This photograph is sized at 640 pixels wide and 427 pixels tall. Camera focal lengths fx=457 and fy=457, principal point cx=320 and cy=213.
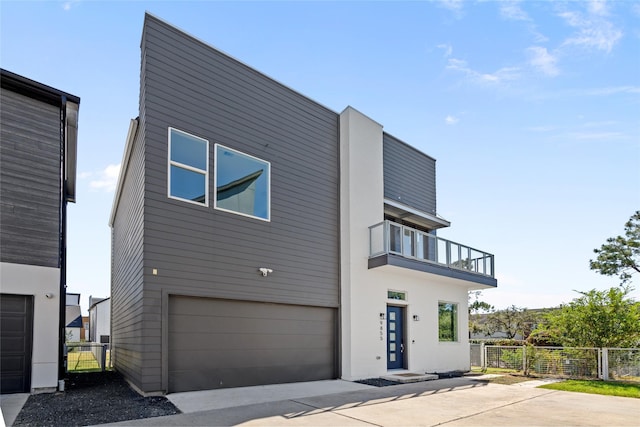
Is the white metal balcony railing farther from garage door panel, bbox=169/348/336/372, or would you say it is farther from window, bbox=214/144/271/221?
window, bbox=214/144/271/221

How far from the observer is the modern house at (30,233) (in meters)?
8.32

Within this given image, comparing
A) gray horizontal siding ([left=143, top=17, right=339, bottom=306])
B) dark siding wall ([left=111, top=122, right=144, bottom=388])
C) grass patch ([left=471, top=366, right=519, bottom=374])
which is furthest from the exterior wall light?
grass patch ([left=471, top=366, right=519, bottom=374])

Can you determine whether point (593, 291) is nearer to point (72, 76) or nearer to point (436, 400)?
point (436, 400)

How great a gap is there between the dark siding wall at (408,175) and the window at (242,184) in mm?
4840

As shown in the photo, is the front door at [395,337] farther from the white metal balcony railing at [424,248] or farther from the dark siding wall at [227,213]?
the dark siding wall at [227,213]

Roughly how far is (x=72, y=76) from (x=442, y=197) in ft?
40.7

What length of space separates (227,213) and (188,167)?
122cm

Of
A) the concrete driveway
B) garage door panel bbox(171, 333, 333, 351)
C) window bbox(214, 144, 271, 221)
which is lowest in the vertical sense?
the concrete driveway

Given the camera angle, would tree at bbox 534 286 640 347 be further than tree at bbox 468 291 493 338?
No

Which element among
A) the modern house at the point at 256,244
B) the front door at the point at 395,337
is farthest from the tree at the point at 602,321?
the front door at the point at 395,337

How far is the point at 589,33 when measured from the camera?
8.30 meters

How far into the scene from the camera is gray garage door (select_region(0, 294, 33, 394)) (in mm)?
8195

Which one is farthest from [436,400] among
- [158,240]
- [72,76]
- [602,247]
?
[602,247]

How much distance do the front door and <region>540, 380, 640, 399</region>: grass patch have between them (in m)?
3.55
